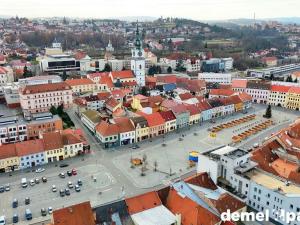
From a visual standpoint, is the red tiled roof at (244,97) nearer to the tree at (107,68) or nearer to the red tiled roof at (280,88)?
the red tiled roof at (280,88)

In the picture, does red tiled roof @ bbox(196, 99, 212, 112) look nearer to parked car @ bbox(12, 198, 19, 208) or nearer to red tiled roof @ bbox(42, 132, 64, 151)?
red tiled roof @ bbox(42, 132, 64, 151)

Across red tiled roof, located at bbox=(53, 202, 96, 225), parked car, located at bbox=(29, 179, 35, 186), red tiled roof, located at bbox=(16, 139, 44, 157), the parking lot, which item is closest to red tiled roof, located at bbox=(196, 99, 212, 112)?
the parking lot

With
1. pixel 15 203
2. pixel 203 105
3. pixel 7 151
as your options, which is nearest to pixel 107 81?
pixel 203 105

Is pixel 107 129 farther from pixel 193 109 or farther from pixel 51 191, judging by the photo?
pixel 193 109

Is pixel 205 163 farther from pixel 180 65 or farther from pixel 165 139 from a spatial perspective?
pixel 180 65

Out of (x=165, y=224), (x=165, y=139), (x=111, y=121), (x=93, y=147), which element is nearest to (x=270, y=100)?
(x=165, y=139)
